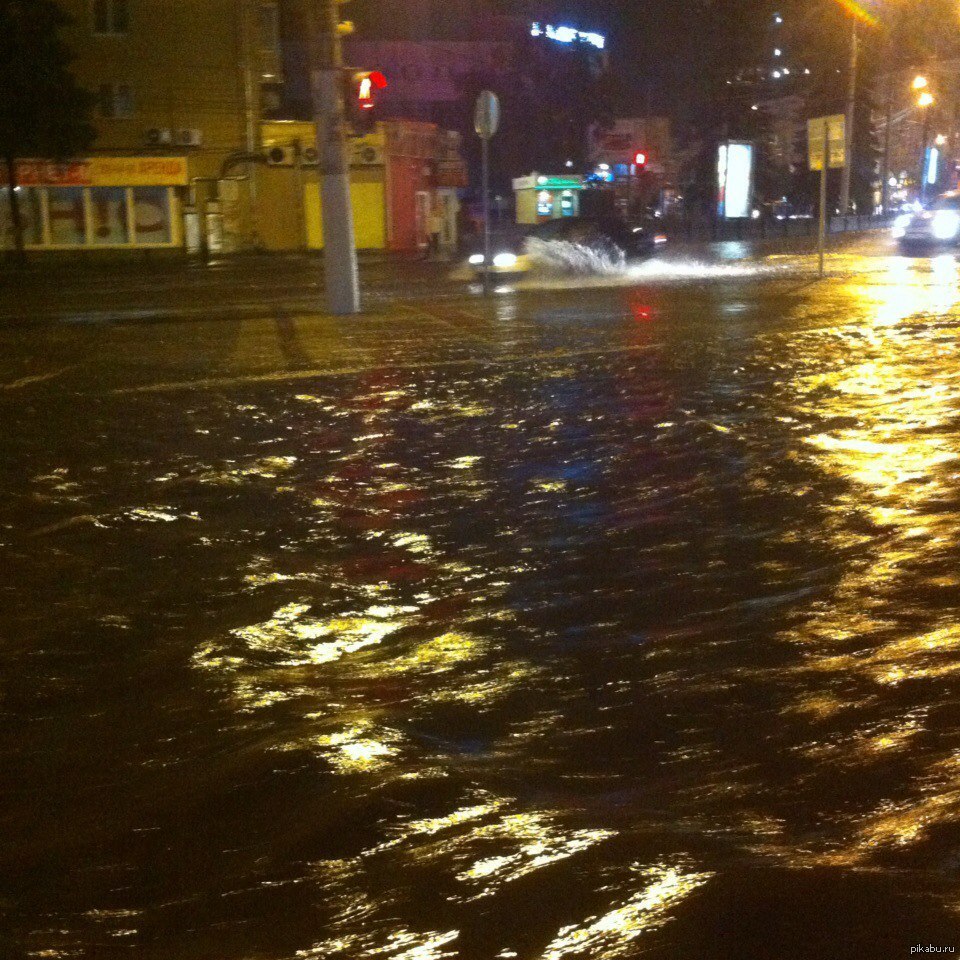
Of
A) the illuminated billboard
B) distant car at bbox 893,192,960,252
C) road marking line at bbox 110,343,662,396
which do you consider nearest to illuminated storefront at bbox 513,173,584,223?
the illuminated billboard

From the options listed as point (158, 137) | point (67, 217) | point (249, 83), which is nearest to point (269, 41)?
point (249, 83)

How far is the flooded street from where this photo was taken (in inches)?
125

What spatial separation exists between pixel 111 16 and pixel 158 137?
403 cm

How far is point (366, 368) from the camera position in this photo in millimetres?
12727

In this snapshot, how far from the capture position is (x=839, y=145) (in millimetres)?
23078

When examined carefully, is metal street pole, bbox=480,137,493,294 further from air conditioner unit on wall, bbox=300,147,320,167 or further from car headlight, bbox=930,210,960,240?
air conditioner unit on wall, bbox=300,147,320,167

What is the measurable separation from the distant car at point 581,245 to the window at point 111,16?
57.9 feet

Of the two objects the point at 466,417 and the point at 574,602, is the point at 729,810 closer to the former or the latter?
the point at 574,602

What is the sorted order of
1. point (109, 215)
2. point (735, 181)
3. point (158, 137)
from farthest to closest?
point (735, 181) < point (109, 215) < point (158, 137)

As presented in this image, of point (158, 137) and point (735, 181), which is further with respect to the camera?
point (735, 181)

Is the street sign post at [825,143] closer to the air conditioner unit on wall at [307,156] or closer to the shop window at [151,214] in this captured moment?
the air conditioner unit on wall at [307,156]

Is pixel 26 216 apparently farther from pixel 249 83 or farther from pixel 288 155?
pixel 288 155

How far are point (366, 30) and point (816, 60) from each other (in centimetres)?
3096

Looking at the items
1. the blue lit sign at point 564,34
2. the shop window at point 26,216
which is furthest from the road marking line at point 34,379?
the blue lit sign at point 564,34
